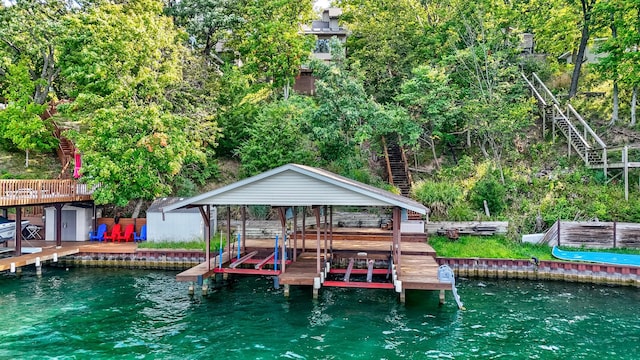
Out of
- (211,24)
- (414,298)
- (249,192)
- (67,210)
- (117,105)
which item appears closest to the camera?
(249,192)

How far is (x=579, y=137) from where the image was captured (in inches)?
960

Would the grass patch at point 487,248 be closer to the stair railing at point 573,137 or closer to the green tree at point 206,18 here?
the stair railing at point 573,137

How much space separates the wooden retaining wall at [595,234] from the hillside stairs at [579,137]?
247cm

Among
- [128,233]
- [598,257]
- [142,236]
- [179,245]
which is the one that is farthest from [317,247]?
[128,233]

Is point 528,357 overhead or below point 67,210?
below

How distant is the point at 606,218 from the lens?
2030cm

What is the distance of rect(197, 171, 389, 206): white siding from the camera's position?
45.3 ft

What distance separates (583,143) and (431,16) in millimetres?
14909

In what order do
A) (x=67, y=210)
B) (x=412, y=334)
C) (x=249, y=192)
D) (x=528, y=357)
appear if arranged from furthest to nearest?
(x=67, y=210) → (x=249, y=192) → (x=412, y=334) → (x=528, y=357)

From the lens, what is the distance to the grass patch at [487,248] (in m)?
19.2

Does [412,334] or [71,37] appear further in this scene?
[71,37]

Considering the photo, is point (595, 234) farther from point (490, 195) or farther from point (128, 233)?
point (128, 233)

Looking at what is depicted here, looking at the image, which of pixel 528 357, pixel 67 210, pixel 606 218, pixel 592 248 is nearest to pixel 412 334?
pixel 528 357

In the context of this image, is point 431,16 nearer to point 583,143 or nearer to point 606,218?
point 583,143
